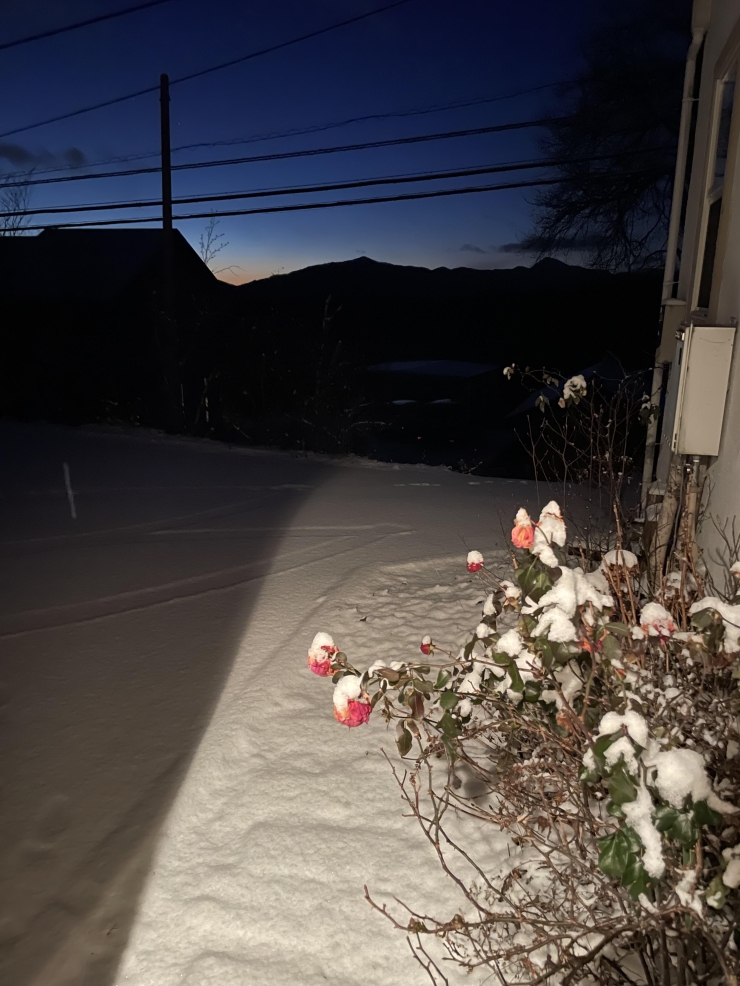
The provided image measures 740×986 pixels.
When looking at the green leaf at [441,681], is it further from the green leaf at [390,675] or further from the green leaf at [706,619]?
the green leaf at [706,619]

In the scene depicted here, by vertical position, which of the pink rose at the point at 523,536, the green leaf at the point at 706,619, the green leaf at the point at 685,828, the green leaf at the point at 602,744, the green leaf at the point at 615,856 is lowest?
the green leaf at the point at 615,856

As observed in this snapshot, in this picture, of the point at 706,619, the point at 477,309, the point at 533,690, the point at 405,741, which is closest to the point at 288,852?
the point at 405,741

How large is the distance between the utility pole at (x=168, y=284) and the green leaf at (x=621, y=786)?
11405mm

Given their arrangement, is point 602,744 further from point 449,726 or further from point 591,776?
point 449,726

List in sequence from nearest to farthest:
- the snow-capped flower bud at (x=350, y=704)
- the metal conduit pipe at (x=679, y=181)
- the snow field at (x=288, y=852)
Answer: the snow-capped flower bud at (x=350, y=704) < the snow field at (x=288, y=852) < the metal conduit pipe at (x=679, y=181)

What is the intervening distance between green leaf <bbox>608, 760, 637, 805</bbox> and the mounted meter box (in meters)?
1.94

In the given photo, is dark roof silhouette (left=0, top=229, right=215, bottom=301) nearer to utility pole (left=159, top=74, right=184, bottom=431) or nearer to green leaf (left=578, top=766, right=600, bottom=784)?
utility pole (left=159, top=74, right=184, bottom=431)

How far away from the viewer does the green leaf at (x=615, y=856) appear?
1.20 m

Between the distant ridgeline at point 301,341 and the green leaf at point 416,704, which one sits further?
the distant ridgeline at point 301,341

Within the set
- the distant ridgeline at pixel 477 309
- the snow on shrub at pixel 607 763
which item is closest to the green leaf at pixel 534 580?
the snow on shrub at pixel 607 763

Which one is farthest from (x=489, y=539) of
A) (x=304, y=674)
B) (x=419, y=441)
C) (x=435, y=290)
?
(x=435, y=290)

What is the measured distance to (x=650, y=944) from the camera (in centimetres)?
154

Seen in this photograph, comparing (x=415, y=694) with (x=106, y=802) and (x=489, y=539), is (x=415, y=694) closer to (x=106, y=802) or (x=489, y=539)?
(x=106, y=802)

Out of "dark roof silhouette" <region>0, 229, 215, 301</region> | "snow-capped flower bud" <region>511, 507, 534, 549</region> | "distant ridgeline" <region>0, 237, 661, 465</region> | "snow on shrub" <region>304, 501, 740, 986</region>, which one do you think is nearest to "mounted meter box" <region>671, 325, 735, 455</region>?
"snow on shrub" <region>304, 501, 740, 986</region>
